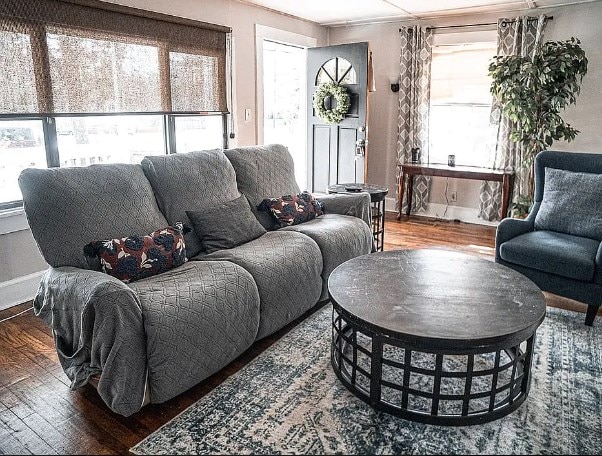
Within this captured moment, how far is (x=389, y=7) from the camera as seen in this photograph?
4.71 m

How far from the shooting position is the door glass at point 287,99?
573 cm

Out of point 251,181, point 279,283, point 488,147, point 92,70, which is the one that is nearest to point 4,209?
point 92,70

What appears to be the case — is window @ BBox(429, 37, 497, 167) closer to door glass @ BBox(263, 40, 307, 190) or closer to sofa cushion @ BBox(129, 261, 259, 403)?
door glass @ BBox(263, 40, 307, 190)

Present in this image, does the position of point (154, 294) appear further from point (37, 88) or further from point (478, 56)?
point (478, 56)

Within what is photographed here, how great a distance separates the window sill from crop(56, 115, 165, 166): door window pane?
485 millimetres

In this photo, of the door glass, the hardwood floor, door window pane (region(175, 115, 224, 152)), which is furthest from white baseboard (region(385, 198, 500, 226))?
the hardwood floor

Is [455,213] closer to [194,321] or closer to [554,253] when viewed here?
[554,253]

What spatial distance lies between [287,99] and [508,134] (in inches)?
106

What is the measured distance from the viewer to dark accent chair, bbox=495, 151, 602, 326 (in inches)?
109

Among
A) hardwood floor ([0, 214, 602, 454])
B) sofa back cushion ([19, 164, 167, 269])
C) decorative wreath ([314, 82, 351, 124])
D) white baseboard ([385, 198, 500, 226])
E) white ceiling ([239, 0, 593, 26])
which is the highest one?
white ceiling ([239, 0, 593, 26])

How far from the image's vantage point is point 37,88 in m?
2.99


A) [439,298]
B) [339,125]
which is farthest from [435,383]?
[339,125]

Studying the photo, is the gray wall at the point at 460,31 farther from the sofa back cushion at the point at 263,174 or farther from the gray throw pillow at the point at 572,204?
the sofa back cushion at the point at 263,174

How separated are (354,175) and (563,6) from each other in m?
2.63
